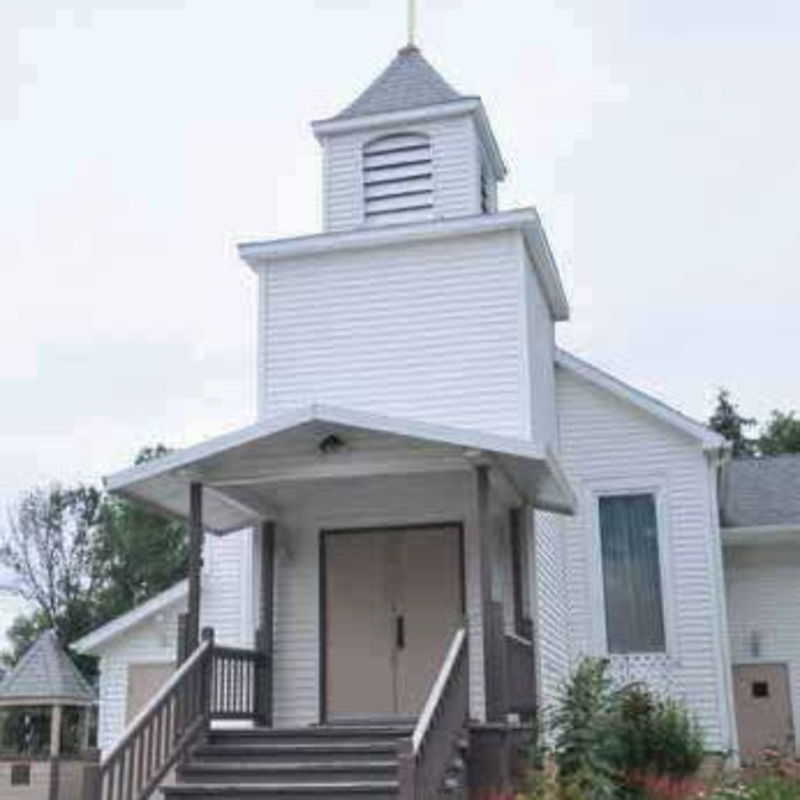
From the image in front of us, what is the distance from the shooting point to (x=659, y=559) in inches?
644

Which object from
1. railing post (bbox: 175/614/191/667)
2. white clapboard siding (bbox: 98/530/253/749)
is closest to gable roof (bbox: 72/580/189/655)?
white clapboard siding (bbox: 98/530/253/749)

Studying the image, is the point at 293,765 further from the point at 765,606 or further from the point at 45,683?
the point at 45,683

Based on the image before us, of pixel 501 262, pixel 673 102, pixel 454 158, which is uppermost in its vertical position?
pixel 673 102

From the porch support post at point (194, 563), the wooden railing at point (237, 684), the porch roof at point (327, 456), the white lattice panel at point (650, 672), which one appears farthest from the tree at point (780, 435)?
the porch support post at point (194, 563)

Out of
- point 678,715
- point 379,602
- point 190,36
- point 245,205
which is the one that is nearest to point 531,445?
point 379,602

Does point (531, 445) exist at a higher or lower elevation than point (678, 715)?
higher

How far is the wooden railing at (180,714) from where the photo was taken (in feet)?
31.8

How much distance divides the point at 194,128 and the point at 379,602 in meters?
8.13

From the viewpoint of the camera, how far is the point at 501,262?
14.4 meters

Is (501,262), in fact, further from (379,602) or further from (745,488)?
(745,488)

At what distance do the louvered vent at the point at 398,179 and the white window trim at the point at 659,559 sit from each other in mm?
4368

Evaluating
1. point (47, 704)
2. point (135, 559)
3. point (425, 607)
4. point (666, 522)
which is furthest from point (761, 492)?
point (135, 559)

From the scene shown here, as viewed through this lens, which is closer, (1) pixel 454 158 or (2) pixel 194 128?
(1) pixel 454 158

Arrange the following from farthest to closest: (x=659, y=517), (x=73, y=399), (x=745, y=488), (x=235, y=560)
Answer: (x=73, y=399), (x=745, y=488), (x=235, y=560), (x=659, y=517)
